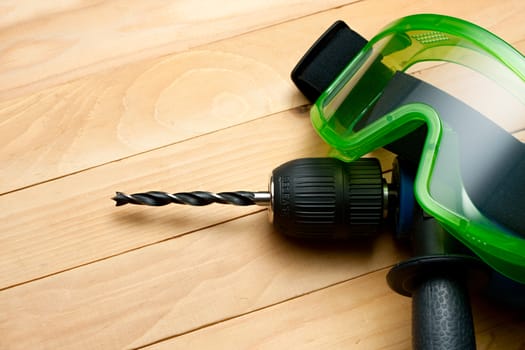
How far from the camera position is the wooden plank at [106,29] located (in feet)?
3.45

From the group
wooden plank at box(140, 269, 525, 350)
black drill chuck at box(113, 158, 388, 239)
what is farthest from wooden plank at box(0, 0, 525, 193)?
wooden plank at box(140, 269, 525, 350)

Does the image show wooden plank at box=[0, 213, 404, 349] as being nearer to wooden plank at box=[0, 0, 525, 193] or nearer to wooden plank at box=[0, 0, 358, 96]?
wooden plank at box=[0, 0, 525, 193]

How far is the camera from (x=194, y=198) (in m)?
0.96

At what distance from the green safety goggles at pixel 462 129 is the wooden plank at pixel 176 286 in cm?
15

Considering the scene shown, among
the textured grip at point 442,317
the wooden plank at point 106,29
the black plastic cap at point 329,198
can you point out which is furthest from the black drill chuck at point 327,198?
the wooden plank at point 106,29

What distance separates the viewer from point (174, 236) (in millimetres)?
980

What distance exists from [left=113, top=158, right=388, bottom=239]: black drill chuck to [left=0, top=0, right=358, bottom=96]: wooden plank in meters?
0.26

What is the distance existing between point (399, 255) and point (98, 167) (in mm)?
412

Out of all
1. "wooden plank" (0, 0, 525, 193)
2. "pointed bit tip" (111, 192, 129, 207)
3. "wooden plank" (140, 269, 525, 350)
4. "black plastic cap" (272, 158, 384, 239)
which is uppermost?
"wooden plank" (0, 0, 525, 193)

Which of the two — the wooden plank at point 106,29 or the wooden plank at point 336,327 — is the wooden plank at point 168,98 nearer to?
the wooden plank at point 106,29

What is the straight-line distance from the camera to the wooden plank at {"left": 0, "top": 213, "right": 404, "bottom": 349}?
37.3 inches

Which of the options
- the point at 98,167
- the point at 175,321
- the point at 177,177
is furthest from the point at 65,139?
the point at 175,321

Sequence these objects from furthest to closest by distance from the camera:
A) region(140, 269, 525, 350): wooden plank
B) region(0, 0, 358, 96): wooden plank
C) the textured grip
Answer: region(0, 0, 358, 96): wooden plank → region(140, 269, 525, 350): wooden plank → the textured grip

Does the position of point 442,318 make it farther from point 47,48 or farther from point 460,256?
point 47,48
